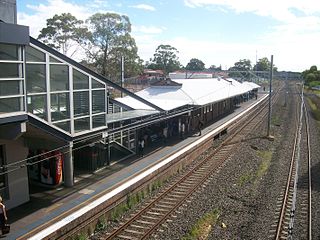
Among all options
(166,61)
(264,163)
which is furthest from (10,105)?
(166,61)

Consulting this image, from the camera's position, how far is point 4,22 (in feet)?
34.7

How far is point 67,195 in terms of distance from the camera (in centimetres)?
1456

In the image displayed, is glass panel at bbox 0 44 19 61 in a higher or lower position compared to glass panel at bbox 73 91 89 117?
higher

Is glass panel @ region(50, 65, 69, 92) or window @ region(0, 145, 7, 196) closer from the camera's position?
window @ region(0, 145, 7, 196)

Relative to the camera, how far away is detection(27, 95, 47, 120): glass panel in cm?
1250

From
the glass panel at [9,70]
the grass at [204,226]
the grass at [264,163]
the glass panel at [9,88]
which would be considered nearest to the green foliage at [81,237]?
the grass at [204,226]

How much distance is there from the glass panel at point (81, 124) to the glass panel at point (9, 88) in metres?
3.98

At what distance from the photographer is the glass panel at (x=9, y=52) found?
10695 mm

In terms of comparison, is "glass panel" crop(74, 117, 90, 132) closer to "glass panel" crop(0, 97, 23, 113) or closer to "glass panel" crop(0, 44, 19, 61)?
→ "glass panel" crop(0, 97, 23, 113)

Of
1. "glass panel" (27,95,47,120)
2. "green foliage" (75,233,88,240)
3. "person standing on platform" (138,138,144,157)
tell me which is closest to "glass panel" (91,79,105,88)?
"glass panel" (27,95,47,120)

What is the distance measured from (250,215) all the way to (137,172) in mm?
6004

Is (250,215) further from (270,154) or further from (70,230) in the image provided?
(270,154)

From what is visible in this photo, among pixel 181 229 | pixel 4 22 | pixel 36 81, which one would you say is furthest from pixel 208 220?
pixel 4 22

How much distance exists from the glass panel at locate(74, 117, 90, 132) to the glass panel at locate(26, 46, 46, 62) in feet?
10.0
